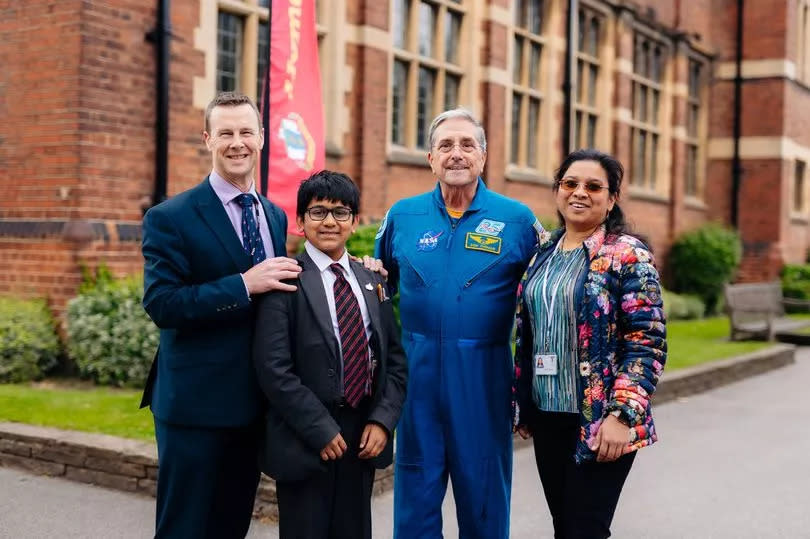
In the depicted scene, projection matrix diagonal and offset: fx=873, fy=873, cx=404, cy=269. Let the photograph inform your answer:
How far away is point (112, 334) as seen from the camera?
7.51m

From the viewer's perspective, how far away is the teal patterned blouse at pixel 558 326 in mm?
3104

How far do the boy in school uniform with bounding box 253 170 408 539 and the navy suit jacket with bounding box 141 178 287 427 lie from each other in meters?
0.10

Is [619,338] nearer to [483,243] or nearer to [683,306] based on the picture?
[483,243]

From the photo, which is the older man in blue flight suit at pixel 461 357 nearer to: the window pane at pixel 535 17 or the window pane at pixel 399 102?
the window pane at pixel 399 102

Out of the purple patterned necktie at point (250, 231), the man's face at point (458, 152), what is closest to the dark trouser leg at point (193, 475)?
the purple patterned necktie at point (250, 231)

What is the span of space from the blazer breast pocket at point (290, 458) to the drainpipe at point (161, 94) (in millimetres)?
5877

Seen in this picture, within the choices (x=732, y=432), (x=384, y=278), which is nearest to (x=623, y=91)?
(x=732, y=432)

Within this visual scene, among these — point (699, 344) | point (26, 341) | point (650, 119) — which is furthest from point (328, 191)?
point (650, 119)

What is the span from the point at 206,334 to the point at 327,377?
16.8 inches

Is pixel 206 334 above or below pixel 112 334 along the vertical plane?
above

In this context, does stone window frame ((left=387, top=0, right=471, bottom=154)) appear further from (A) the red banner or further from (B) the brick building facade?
(A) the red banner

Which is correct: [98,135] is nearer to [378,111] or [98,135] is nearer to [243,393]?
[378,111]

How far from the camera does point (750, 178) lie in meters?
22.1

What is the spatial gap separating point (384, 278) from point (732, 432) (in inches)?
213
